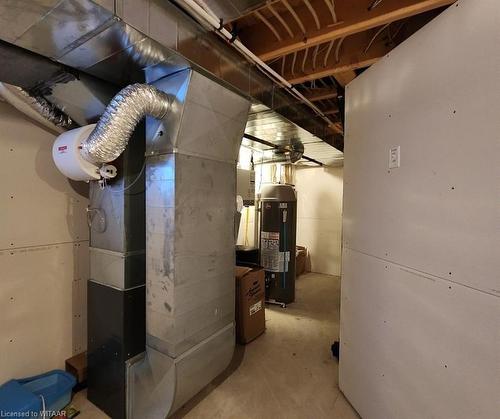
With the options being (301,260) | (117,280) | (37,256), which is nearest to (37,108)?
(37,256)

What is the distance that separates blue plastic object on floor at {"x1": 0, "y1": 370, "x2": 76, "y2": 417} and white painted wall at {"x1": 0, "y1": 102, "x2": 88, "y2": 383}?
9cm

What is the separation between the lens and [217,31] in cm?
139

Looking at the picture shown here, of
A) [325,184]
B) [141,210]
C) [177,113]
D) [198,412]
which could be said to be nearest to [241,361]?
[198,412]

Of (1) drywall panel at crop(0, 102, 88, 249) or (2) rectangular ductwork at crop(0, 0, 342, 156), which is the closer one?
(2) rectangular ductwork at crop(0, 0, 342, 156)

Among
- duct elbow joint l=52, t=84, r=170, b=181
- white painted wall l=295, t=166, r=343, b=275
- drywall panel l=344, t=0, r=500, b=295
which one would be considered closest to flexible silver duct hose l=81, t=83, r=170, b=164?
duct elbow joint l=52, t=84, r=170, b=181

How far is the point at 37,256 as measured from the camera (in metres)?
1.86

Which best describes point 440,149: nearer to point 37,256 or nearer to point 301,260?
point 37,256

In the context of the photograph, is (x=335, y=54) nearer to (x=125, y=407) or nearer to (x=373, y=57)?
(x=373, y=57)

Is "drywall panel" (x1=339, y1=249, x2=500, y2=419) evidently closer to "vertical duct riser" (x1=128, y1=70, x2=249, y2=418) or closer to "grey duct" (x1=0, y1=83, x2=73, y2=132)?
"vertical duct riser" (x1=128, y1=70, x2=249, y2=418)

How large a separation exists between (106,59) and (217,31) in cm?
60

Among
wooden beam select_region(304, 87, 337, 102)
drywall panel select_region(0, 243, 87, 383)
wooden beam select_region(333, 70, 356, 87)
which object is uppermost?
wooden beam select_region(304, 87, 337, 102)

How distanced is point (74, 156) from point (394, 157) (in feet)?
6.06

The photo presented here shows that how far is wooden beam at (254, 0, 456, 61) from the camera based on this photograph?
1282mm

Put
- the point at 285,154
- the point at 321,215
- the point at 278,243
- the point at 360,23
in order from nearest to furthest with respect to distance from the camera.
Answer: the point at 360,23, the point at 278,243, the point at 285,154, the point at 321,215
